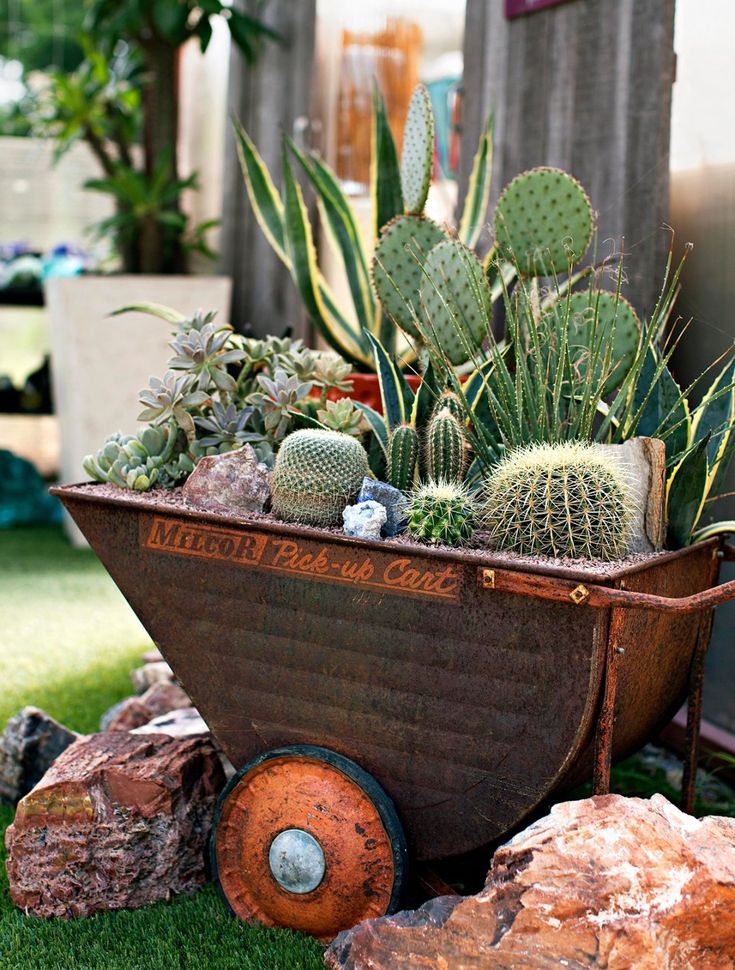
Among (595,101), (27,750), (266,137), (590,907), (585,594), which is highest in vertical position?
(266,137)

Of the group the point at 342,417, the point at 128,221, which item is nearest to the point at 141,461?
the point at 342,417

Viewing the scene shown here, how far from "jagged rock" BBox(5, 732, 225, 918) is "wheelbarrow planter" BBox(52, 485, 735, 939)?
0.10 metres

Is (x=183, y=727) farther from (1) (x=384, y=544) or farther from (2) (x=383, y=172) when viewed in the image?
(2) (x=383, y=172)

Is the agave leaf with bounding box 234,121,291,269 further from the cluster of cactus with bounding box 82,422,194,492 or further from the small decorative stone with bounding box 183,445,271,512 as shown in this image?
the small decorative stone with bounding box 183,445,271,512

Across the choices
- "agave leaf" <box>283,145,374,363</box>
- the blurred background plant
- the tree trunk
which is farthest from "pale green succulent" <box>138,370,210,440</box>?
the tree trunk

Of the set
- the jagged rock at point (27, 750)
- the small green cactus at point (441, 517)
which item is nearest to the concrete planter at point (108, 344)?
the jagged rock at point (27, 750)

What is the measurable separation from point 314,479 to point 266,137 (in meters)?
2.95

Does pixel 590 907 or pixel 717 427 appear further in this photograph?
pixel 717 427

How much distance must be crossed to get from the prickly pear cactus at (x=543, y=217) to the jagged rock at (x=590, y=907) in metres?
0.94

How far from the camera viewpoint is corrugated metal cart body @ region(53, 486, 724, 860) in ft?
4.58

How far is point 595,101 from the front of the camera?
7.88 ft

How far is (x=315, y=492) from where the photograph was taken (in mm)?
1580

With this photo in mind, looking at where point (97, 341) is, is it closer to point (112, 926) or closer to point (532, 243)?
point (532, 243)

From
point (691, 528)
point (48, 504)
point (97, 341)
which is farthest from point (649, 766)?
point (48, 504)
